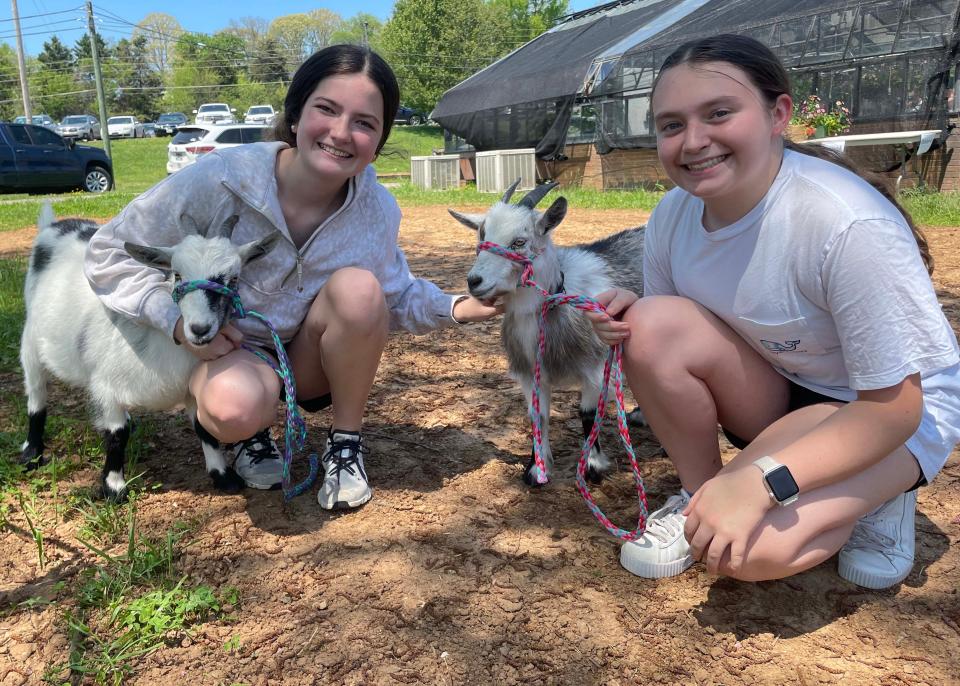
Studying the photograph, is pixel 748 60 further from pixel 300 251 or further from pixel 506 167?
pixel 506 167

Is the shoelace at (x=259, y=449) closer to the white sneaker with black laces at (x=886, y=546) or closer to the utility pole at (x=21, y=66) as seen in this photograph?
the white sneaker with black laces at (x=886, y=546)

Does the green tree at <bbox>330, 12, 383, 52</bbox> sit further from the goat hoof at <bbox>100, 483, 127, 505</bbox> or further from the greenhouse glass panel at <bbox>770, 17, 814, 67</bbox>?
the goat hoof at <bbox>100, 483, 127, 505</bbox>

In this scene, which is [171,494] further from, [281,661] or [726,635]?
[726,635]

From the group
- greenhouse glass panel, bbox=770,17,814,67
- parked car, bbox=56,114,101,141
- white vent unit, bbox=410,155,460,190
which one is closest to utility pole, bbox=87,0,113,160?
parked car, bbox=56,114,101,141

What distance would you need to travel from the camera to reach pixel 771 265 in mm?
1757

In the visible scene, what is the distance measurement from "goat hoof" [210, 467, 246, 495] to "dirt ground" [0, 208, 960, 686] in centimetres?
5

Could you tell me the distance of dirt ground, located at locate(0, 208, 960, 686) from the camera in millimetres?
1662

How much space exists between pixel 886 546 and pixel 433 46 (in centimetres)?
4924

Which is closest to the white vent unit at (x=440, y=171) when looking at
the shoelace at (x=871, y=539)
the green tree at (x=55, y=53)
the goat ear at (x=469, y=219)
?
the goat ear at (x=469, y=219)

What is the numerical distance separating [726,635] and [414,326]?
1516mm

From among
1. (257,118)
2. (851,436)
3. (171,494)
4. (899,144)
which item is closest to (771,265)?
(851,436)

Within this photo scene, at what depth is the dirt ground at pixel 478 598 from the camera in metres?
1.66

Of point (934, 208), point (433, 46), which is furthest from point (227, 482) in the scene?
point (433, 46)

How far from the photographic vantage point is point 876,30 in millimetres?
10367
